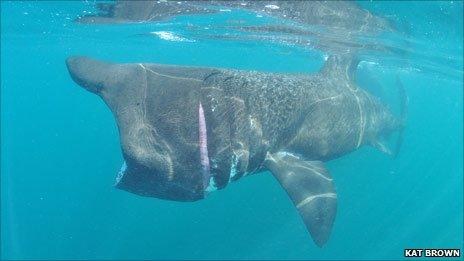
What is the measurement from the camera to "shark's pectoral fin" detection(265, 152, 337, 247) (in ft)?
22.3

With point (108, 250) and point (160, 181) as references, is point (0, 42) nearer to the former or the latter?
point (108, 250)

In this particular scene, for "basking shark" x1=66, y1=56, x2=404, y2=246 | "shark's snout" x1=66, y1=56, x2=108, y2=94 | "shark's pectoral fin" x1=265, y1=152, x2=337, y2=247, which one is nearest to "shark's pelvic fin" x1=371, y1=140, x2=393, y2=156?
"basking shark" x1=66, y1=56, x2=404, y2=246

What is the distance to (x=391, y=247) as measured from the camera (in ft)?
81.1

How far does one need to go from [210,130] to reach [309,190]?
84.1 inches

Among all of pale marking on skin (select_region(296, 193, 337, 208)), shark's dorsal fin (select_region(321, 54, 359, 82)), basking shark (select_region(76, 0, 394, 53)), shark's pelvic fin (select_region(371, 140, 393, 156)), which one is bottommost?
shark's pelvic fin (select_region(371, 140, 393, 156))

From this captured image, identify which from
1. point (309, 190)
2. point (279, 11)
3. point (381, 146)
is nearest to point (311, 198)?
point (309, 190)

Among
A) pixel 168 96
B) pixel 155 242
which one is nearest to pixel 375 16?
pixel 168 96

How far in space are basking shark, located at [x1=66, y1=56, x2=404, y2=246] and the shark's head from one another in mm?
14

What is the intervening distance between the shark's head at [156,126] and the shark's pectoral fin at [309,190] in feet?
5.67

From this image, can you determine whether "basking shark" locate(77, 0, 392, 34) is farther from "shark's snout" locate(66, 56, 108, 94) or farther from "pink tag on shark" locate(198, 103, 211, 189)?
"pink tag on shark" locate(198, 103, 211, 189)

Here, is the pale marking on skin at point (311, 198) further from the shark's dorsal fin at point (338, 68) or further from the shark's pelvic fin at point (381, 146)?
the shark's pelvic fin at point (381, 146)

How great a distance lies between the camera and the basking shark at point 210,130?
19.4ft

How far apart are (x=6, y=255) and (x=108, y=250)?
31.6 feet

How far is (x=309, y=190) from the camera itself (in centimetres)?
707
